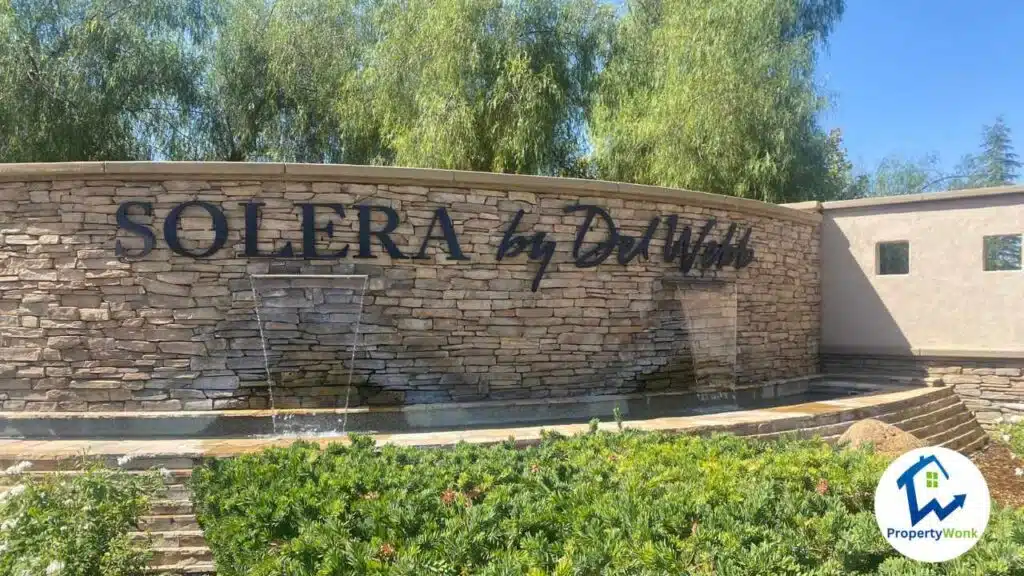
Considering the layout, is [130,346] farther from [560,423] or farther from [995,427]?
[995,427]

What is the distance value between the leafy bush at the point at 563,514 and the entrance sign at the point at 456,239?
3506mm

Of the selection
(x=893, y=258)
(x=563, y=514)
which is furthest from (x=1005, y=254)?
(x=563, y=514)

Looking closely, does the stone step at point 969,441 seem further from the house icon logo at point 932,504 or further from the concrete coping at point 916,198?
the house icon logo at point 932,504

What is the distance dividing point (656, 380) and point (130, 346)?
5916 millimetres

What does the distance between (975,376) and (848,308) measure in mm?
2021

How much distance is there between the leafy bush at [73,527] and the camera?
11.3 feet

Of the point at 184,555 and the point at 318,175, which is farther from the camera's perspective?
the point at 318,175

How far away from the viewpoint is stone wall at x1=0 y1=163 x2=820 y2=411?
22.4ft

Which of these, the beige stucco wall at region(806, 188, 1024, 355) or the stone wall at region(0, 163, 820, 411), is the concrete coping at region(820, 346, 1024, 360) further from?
the stone wall at region(0, 163, 820, 411)

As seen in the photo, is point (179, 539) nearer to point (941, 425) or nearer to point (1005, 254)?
point (941, 425)

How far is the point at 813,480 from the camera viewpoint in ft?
10.5

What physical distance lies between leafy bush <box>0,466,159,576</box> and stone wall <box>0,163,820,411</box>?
2.99 metres

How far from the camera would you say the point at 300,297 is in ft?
23.3

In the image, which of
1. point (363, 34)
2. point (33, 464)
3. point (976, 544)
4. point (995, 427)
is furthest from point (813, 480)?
point (363, 34)
